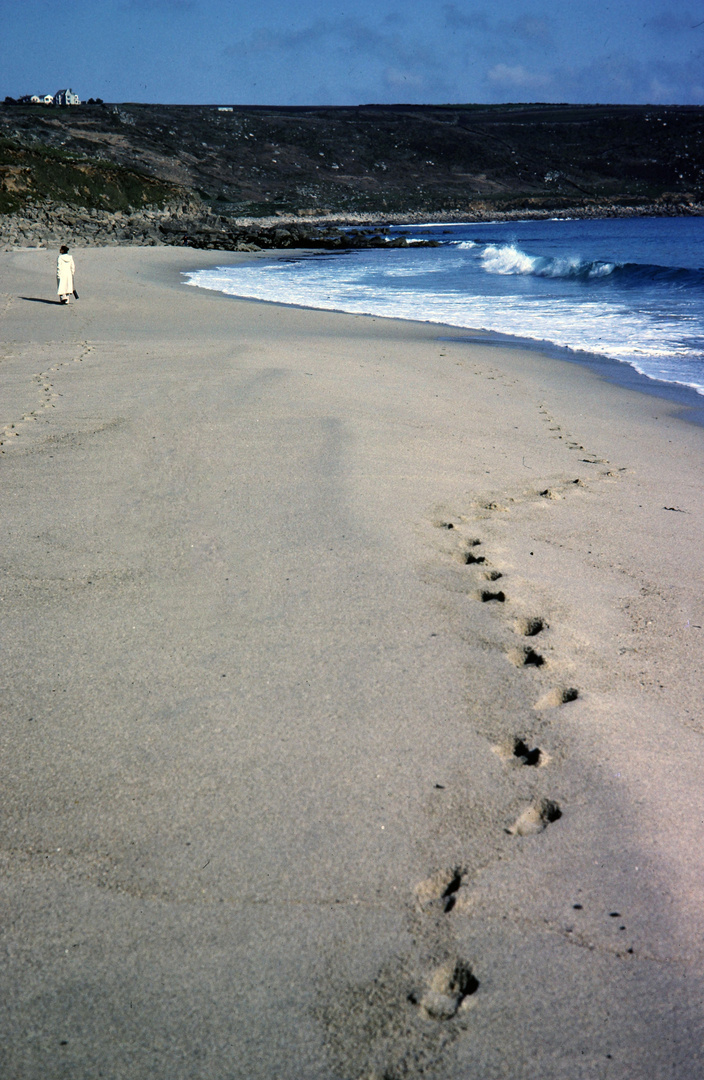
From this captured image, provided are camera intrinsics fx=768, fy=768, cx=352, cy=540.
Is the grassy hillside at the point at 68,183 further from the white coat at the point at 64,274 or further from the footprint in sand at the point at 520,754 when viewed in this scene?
the footprint in sand at the point at 520,754

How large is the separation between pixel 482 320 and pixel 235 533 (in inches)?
402

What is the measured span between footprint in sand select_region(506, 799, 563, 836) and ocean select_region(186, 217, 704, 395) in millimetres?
6752

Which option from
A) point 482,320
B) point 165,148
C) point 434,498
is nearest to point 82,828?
point 434,498

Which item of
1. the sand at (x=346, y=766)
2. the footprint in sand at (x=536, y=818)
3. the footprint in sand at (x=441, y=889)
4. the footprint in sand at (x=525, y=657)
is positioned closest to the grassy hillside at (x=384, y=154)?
the sand at (x=346, y=766)

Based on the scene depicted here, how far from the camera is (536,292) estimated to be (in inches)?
690

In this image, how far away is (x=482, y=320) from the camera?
12828mm

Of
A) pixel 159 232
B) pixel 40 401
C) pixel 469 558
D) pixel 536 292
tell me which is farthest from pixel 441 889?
pixel 159 232

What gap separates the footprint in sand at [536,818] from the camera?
6.46ft

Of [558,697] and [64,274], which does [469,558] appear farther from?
[64,274]

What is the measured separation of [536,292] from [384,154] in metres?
70.9

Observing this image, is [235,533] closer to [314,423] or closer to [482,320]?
[314,423]

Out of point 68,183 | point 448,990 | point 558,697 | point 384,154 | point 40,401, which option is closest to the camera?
point 448,990

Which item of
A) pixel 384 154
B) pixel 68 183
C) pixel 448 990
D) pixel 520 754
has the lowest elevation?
pixel 448 990

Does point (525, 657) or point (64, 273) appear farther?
point (64, 273)
